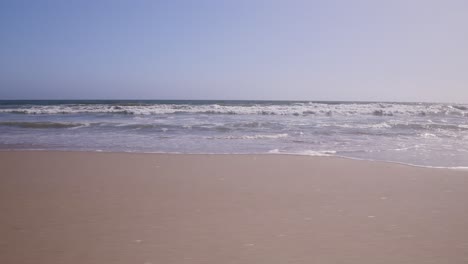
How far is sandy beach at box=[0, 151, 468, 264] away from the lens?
321 centimetres

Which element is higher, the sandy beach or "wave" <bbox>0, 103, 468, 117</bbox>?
"wave" <bbox>0, 103, 468, 117</bbox>

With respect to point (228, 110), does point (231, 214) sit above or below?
below

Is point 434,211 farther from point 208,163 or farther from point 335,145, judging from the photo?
point 335,145

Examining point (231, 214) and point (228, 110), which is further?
point (228, 110)

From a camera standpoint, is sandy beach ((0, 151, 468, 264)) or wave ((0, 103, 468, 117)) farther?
wave ((0, 103, 468, 117))

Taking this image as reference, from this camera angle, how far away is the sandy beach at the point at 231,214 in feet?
10.5

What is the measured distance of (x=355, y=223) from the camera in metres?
3.91

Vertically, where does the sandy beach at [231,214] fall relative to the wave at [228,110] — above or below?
below

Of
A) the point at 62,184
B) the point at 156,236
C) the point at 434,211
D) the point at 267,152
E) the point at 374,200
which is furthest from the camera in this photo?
the point at 267,152

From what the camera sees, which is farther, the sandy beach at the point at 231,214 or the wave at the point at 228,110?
the wave at the point at 228,110

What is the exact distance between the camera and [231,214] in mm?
4211

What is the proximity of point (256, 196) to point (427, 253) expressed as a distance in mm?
2307

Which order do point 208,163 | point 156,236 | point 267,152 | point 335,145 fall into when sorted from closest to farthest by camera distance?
point 156,236
point 208,163
point 267,152
point 335,145

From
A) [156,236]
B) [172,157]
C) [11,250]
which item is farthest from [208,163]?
[11,250]
